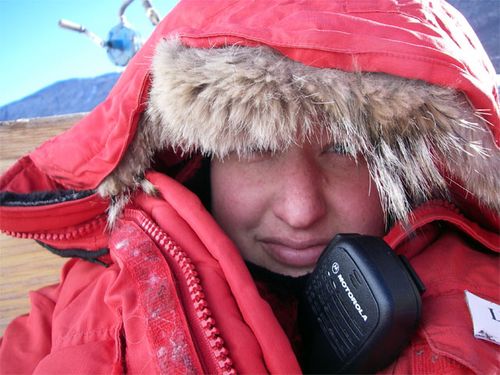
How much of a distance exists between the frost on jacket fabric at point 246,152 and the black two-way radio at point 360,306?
0.15 ft

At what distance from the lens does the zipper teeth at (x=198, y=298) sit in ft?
1.80

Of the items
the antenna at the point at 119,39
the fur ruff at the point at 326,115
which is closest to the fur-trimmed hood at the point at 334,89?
the fur ruff at the point at 326,115

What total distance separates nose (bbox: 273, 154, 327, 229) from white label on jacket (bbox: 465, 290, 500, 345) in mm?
239

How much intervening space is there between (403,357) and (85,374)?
1.32 feet

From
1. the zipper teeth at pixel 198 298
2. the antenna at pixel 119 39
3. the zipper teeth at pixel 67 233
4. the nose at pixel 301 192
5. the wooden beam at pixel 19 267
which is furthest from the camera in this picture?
the antenna at pixel 119 39

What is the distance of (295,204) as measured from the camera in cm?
71

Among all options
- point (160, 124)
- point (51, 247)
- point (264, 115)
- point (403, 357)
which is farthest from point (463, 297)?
point (51, 247)

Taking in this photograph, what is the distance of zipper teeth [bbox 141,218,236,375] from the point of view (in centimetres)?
55

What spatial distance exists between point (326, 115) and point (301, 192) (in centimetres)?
13

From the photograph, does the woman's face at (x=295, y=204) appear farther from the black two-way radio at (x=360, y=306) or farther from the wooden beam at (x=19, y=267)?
the wooden beam at (x=19, y=267)

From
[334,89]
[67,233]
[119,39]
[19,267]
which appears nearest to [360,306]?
[334,89]

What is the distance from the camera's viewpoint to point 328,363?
634mm

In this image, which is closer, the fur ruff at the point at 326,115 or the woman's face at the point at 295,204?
the fur ruff at the point at 326,115

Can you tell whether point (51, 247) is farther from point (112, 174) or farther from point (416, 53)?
point (416, 53)
